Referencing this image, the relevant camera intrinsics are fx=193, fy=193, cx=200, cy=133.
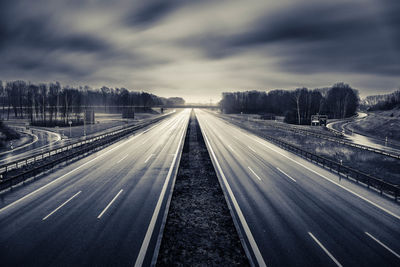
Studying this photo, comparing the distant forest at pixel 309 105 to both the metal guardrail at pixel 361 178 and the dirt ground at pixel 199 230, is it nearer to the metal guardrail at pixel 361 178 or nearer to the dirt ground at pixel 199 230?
the metal guardrail at pixel 361 178

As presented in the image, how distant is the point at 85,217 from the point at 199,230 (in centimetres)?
710

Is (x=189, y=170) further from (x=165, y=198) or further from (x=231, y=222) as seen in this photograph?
(x=231, y=222)

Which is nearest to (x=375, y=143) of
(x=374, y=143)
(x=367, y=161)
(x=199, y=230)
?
(x=374, y=143)

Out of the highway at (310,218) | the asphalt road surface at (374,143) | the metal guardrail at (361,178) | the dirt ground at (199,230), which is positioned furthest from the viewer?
the asphalt road surface at (374,143)

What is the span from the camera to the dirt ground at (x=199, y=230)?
8750mm

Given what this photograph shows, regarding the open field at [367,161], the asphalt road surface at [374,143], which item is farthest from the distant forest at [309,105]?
the open field at [367,161]

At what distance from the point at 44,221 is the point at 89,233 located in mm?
3510

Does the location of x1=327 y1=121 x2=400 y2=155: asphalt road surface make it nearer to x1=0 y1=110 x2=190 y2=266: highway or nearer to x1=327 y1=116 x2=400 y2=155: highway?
x1=327 y1=116 x2=400 y2=155: highway

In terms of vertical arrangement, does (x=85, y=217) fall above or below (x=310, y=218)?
below

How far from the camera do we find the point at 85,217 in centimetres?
1190

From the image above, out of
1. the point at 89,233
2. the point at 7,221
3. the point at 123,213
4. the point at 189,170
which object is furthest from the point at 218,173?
the point at 7,221

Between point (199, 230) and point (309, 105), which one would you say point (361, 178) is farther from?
point (309, 105)

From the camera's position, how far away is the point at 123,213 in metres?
12.4

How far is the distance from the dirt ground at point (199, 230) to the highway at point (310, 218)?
75cm
